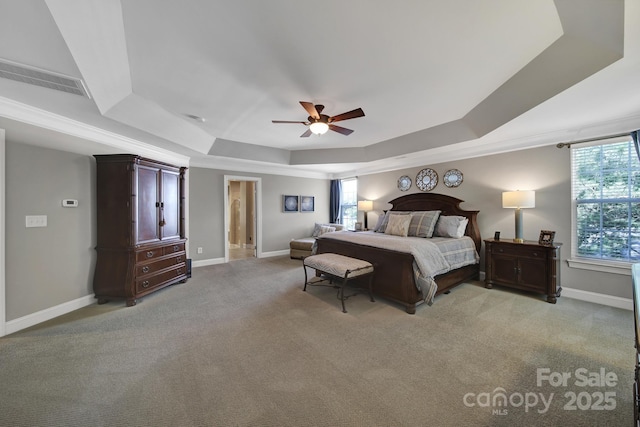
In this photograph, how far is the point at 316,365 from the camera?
196cm

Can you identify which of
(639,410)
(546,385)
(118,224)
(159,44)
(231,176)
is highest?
(159,44)

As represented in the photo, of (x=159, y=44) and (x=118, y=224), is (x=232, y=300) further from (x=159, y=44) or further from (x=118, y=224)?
(x=159, y=44)

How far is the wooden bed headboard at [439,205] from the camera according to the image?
4.30 m

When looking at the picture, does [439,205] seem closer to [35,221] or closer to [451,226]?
[451,226]

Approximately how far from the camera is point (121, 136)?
3.55m

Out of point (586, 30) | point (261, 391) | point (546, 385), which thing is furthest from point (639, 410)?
point (586, 30)

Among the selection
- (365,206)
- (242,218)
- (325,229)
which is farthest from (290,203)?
(242,218)

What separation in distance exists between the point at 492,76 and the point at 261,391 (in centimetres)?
350

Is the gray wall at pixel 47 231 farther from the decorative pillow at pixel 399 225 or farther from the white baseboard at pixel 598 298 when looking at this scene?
the white baseboard at pixel 598 298

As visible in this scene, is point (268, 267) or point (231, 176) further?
point (231, 176)

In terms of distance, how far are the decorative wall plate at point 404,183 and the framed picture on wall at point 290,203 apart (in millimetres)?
2801

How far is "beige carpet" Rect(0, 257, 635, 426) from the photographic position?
150 centimetres

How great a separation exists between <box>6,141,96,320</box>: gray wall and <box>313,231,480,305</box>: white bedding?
350 centimetres

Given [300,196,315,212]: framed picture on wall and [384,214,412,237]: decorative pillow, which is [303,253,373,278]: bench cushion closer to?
[384,214,412,237]: decorative pillow
